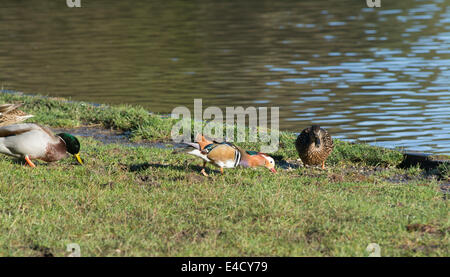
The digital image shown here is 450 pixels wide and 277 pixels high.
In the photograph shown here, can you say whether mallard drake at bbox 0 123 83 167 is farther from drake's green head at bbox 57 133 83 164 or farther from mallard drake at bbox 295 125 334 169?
mallard drake at bbox 295 125 334 169

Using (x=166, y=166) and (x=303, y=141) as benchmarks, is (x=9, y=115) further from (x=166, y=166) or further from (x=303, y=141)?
(x=303, y=141)

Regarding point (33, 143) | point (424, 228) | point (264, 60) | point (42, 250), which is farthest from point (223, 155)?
point (264, 60)

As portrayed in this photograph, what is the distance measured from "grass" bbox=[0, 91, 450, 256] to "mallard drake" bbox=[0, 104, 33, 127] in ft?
2.70

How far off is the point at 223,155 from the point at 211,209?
4.64 ft

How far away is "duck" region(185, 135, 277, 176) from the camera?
28.1 ft

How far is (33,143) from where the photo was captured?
9141mm

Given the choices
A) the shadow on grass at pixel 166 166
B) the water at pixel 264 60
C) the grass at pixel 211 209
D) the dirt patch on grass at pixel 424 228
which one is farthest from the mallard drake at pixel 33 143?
the water at pixel 264 60

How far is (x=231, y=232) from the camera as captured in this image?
6.55 metres

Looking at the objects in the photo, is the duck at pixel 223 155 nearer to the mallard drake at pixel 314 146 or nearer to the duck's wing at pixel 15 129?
the mallard drake at pixel 314 146

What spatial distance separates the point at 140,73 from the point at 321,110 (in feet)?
23.2

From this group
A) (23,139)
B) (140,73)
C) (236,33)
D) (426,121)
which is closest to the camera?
(23,139)

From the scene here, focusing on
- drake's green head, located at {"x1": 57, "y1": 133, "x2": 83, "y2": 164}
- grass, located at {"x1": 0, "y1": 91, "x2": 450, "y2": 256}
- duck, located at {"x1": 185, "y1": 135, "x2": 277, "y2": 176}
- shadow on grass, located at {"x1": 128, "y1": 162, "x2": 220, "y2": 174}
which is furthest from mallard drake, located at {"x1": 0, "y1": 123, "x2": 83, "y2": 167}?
duck, located at {"x1": 185, "y1": 135, "x2": 277, "y2": 176}

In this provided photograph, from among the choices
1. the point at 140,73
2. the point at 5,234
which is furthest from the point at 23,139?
the point at 140,73
